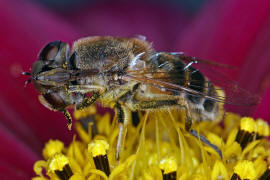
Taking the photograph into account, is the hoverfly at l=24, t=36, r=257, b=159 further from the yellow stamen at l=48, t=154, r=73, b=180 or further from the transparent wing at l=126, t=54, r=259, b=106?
the yellow stamen at l=48, t=154, r=73, b=180

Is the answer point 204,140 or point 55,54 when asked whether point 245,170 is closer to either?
point 204,140

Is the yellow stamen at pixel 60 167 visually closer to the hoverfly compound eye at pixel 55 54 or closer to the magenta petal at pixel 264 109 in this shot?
the hoverfly compound eye at pixel 55 54

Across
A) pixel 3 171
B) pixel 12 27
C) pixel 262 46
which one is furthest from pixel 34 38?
pixel 262 46

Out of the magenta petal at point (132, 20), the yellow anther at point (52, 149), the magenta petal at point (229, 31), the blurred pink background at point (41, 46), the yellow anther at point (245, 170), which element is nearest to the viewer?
the yellow anther at point (245, 170)

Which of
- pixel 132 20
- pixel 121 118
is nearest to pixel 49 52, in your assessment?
pixel 121 118

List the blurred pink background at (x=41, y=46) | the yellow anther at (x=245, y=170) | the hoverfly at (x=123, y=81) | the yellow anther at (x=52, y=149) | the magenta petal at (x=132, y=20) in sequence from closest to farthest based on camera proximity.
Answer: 1. the hoverfly at (x=123, y=81)
2. the yellow anther at (x=245, y=170)
3. the yellow anther at (x=52, y=149)
4. the blurred pink background at (x=41, y=46)
5. the magenta petal at (x=132, y=20)

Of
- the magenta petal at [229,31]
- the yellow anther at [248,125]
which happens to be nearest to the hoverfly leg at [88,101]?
the yellow anther at [248,125]

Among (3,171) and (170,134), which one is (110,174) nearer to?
(170,134)

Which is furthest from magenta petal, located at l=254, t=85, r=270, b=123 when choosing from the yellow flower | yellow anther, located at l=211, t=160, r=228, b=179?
yellow anther, located at l=211, t=160, r=228, b=179
